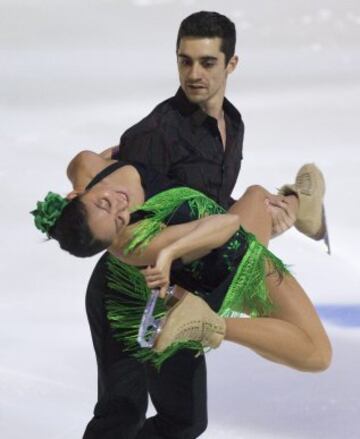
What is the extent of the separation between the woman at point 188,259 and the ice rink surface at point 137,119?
0.43m

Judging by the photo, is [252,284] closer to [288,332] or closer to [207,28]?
[288,332]

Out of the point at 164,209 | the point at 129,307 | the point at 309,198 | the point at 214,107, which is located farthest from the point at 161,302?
the point at 309,198

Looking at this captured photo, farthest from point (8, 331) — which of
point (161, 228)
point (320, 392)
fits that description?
point (161, 228)

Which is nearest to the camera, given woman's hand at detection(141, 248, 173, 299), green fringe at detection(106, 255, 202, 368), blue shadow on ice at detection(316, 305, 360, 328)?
woman's hand at detection(141, 248, 173, 299)

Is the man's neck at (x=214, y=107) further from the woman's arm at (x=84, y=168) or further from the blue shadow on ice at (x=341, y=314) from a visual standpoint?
the blue shadow on ice at (x=341, y=314)

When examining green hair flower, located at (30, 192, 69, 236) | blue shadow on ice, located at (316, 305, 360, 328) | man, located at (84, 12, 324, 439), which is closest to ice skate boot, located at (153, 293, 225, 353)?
man, located at (84, 12, 324, 439)

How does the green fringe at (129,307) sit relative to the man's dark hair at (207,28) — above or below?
below

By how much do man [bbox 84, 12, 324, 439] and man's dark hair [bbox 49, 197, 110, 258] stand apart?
0.30m

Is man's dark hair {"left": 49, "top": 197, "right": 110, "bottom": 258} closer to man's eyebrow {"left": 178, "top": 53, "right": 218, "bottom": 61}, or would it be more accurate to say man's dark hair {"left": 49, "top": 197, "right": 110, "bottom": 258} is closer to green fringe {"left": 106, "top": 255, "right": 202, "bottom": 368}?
green fringe {"left": 106, "top": 255, "right": 202, "bottom": 368}

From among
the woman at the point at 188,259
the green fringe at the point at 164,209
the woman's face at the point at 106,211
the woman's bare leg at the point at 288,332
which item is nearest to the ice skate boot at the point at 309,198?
the woman at the point at 188,259

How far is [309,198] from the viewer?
394 cm

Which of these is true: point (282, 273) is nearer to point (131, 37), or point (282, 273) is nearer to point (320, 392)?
point (320, 392)

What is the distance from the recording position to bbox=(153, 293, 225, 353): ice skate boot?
3.07 metres

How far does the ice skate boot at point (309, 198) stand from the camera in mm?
3932
